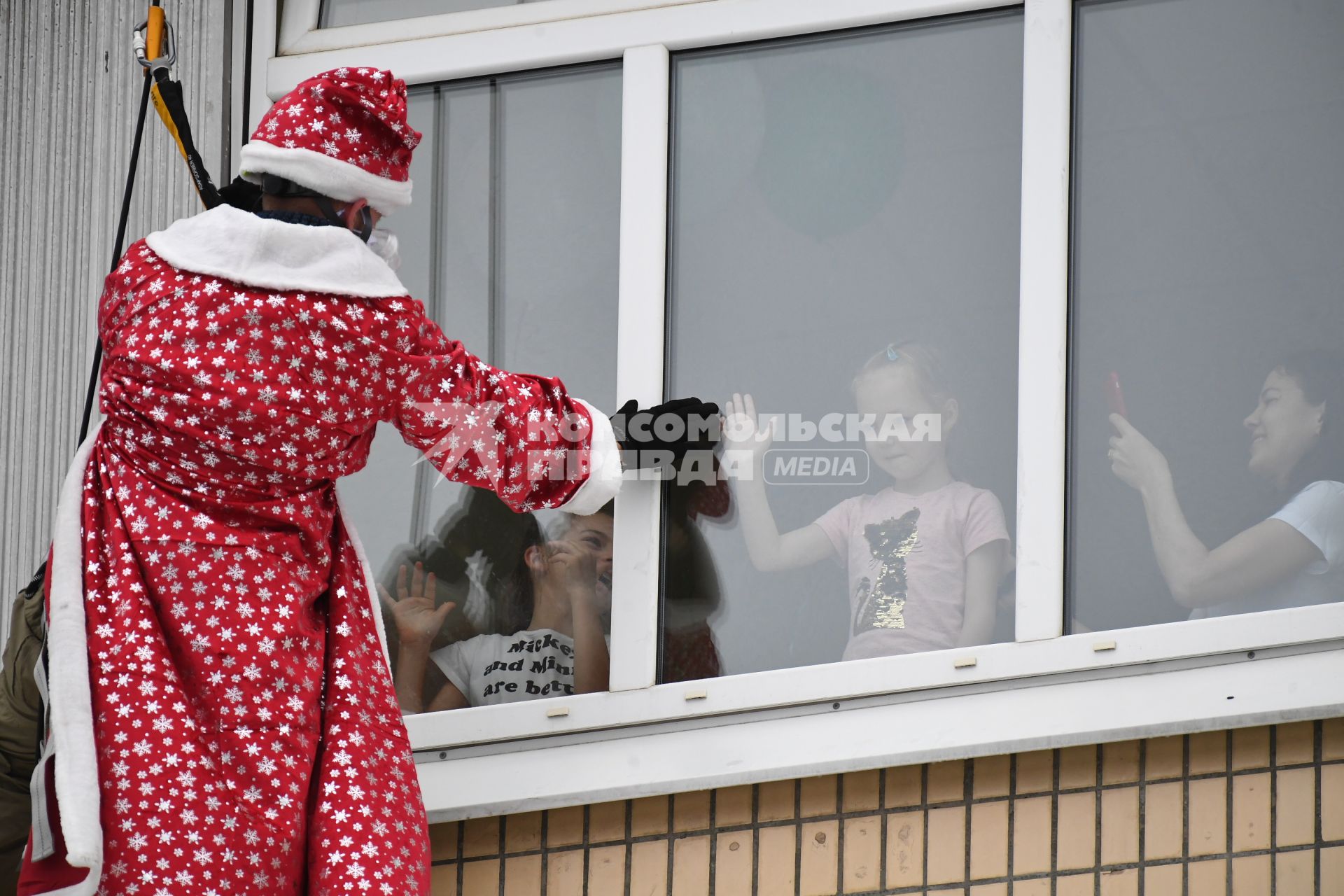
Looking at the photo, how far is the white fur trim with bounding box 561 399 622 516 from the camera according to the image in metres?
2.28

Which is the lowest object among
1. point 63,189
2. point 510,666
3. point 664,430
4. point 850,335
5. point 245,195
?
point 510,666

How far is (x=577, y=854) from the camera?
246 centimetres

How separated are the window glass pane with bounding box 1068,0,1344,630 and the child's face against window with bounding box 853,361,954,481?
0.23m

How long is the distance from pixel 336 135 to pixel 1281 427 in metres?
1.50

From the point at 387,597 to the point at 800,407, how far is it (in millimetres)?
845

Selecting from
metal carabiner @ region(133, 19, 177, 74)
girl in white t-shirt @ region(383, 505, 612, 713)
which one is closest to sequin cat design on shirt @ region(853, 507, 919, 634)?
girl in white t-shirt @ region(383, 505, 612, 713)

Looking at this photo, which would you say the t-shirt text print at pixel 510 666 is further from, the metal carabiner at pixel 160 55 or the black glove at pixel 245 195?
the metal carabiner at pixel 160 55

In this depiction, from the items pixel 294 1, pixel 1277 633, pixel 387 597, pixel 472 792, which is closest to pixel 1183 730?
pixel 1277 633

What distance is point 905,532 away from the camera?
8.00ft

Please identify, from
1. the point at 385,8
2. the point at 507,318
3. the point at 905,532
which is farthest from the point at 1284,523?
the point at 385,8

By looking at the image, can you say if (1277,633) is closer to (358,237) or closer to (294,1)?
(358,237)

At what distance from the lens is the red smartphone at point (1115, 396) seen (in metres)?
2.36

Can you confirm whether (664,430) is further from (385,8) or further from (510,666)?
(385,8)

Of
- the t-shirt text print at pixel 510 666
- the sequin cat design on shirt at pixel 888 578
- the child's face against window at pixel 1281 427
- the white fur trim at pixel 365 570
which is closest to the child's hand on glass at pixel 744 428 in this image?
the sequin cat design on shirt at pixel 888 578
